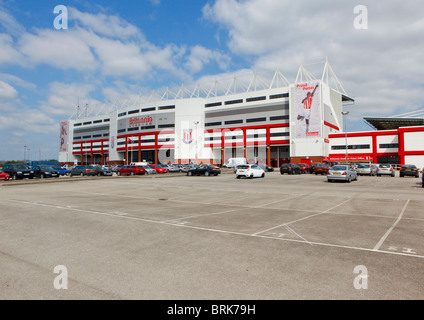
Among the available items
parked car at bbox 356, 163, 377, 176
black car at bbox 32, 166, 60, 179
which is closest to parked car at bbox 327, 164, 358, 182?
parked car at bbox 356, 163, 377, 176

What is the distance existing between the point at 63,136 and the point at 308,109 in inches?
4451

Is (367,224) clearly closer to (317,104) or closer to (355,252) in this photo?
(355,252)

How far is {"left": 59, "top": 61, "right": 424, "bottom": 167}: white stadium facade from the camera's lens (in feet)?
218

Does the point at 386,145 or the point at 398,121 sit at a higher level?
the point at 398,121

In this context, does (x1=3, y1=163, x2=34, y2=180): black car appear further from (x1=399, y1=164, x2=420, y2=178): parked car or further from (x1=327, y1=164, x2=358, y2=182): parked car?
(x1=399, y1=164, x2=420, y2=178): parked car

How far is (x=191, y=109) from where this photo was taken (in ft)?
296

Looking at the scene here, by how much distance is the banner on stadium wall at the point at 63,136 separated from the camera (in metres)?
130

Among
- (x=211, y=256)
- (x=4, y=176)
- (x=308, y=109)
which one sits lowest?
(x=211, y=256)

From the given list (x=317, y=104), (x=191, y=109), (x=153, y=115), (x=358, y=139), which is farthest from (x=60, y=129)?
(x=358, y=139)

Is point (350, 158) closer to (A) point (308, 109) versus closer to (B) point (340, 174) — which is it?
(A) point (308, 109)

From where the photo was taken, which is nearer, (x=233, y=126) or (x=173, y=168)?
(x=173, y=168)

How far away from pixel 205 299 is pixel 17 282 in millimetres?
2753

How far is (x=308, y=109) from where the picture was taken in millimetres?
68250

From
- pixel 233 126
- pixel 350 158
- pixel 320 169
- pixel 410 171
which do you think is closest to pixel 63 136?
pixel 233 126
